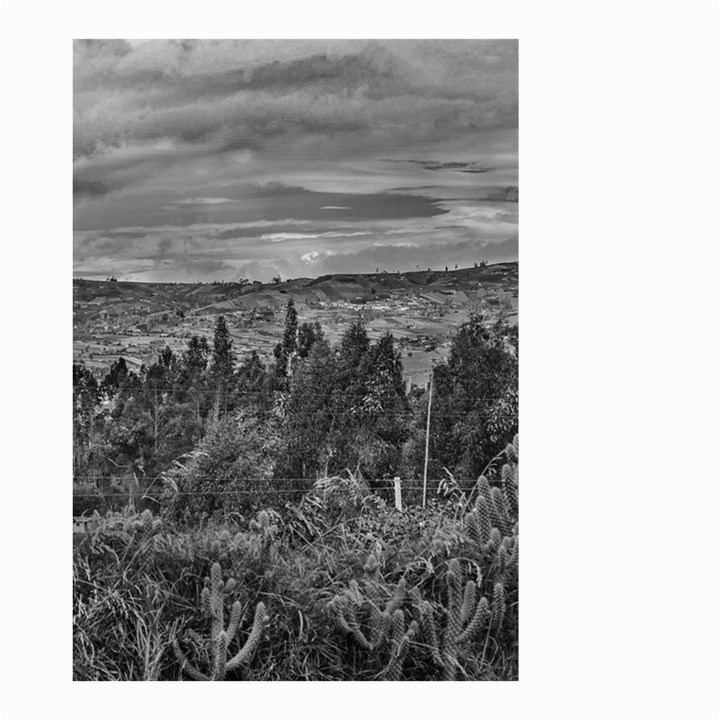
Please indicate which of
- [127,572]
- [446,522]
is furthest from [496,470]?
[127,572]

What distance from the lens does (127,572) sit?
5.89 meters

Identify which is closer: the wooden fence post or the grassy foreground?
the grassy foreground

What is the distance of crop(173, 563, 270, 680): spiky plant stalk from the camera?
5793 millimetres

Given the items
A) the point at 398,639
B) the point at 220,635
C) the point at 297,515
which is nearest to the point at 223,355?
the point at 297,515

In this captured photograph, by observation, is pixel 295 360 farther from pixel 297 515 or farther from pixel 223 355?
pixel 297 515

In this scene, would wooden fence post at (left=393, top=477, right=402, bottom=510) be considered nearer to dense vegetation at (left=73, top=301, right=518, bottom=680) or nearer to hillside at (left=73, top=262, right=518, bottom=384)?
dense vegetation at (left=73, top=301, right=518, bottom=680)

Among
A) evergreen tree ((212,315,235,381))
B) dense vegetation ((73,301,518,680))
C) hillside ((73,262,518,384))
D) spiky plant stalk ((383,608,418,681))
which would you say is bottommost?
spiky plant stalk ((383,608,418,681))

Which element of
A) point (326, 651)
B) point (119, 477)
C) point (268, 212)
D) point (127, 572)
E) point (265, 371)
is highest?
point (268, 212)

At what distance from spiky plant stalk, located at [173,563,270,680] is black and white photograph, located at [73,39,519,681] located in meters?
0.02

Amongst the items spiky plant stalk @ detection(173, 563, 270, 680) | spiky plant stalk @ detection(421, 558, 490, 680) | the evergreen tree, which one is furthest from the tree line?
spiky plant stalk @ detection(421, 558, 490, 680)

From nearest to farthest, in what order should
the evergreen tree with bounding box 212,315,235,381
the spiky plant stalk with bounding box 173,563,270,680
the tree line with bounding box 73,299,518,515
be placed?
1. the spiky plant stalk with bounding box 173,563,270,680
2. the tree line with bounding box 73,299,518,515
3. the evergreen tree with bounding box 212,315,235,381

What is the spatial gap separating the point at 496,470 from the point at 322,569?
3.38 ft

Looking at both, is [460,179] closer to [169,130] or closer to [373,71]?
[373,71]

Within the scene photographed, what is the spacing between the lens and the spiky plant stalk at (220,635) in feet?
19.0
